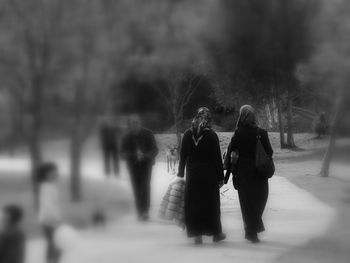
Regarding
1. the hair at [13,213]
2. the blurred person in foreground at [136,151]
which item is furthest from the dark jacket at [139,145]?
the hair at [13,213]

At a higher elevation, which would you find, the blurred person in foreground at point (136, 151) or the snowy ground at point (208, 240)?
the blurred person in foreground at point (136, 151)

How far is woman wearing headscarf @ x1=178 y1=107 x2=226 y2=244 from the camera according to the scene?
5.48m

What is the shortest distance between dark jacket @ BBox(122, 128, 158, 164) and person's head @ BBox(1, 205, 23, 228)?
0.73m

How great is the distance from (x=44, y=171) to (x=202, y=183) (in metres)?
3.78

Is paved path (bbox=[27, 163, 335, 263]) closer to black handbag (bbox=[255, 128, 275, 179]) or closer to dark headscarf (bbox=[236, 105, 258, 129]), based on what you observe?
black handbag (bbox=[255, 128, 275, 179])

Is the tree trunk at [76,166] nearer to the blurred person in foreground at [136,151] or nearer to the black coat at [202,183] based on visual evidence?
the blurred person in foreground at [136,151]

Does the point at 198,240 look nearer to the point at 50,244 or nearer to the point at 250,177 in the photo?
the point at 250,177

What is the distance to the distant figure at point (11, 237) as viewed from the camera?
5.59ft

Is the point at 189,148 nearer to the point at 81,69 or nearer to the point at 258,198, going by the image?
the point at 258,198

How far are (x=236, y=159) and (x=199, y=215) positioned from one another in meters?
0.50

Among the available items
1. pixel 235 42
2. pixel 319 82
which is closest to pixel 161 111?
pixel 235 42

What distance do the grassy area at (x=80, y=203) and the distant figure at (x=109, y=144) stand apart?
45 mm

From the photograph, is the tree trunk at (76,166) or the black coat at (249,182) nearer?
the tree trunk at (76,166)

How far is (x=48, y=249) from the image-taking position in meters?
1.88
